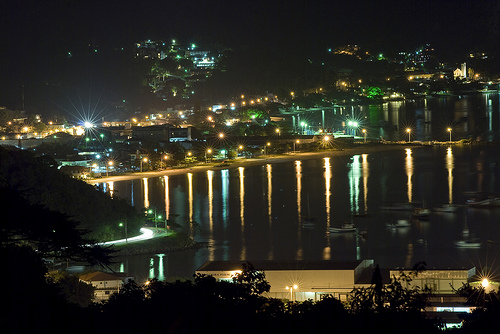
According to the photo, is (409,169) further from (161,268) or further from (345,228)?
(161,268)

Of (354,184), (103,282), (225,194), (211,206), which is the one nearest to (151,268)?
(103,282)

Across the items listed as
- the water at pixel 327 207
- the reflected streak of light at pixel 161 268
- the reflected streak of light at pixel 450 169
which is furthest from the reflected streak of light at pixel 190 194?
the reflected streak of light at pixel 450 169

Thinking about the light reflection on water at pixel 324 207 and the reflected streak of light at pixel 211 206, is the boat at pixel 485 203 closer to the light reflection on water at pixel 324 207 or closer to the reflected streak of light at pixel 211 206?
the light reflection on water at pixel 324 207

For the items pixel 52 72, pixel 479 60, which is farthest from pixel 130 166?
pixel 479 60

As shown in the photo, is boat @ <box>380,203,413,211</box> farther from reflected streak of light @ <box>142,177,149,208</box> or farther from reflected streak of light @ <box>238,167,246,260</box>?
reflected streak of light @ <box>142,177,149,208</box>

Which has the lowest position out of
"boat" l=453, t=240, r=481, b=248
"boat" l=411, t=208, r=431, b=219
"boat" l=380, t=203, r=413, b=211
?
"boat" l=453, t=240, r=481, b=248

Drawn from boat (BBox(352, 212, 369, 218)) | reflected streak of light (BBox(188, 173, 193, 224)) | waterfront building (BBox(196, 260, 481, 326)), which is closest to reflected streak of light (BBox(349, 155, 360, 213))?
boat (BBox(352, 212, 369, 218))

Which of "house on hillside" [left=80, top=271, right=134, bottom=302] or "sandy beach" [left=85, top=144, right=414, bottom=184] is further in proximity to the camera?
"sandy beach" [left=85, top=144, right=414, bottom=184]
